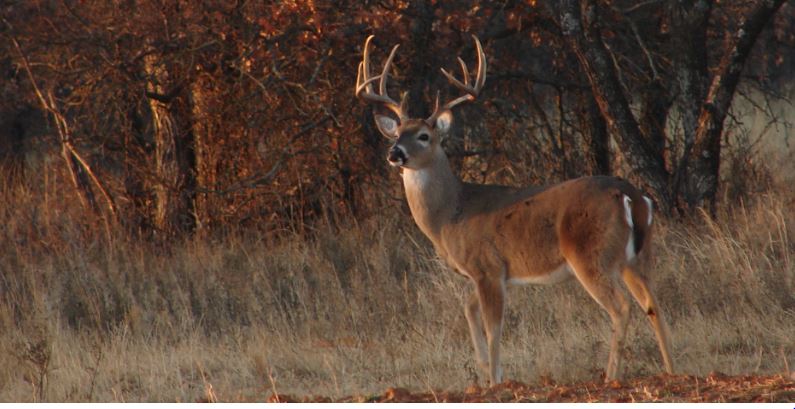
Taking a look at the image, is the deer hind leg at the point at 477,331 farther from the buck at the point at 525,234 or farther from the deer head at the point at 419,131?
the deer head at the point at 419,131

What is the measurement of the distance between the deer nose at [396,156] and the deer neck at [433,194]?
0.87 ft

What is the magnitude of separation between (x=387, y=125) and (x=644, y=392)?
342 cm

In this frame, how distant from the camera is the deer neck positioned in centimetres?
820

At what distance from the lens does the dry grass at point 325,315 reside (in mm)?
7766

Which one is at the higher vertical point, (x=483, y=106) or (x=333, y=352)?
(x=483, y=106)

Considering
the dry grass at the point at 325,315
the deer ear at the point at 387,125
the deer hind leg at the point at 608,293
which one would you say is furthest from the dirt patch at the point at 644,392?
the deer ear at the point at 387,125

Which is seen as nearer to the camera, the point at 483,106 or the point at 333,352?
the point at 333,352

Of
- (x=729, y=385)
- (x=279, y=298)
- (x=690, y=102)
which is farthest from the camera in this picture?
(x=690, y=102)

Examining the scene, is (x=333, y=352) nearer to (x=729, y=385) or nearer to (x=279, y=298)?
(x=279, y=298)

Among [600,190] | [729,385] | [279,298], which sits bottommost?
[279,298]

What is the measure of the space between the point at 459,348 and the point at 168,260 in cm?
347

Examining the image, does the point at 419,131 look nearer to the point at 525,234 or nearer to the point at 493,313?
the point at 525,234

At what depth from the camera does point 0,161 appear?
1448cm

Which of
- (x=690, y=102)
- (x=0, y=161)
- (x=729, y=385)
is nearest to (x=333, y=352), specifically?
(x=729, y=385)
